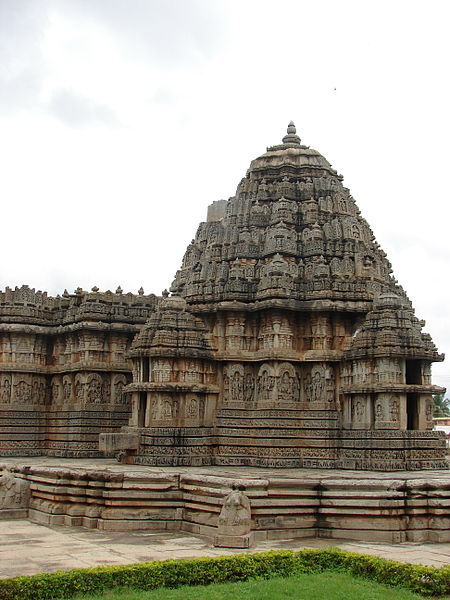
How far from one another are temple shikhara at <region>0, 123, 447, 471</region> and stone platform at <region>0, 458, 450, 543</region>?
5123 mm

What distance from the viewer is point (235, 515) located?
14.2 meters

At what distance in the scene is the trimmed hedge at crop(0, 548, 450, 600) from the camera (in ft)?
33.0

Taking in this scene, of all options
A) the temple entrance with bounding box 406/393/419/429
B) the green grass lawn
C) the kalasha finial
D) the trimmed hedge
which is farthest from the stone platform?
the kalasha finial

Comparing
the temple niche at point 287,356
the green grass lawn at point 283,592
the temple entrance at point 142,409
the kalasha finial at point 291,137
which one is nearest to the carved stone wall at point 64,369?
the temple niche at point 287,356

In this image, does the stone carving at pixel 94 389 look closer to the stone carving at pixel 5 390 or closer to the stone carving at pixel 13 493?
the stone carving at pixel 5 390

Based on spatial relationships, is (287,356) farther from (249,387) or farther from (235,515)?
(235,515)

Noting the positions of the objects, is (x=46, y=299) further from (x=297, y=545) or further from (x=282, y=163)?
(x=297, y=545)

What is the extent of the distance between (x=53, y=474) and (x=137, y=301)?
11841 millimetres

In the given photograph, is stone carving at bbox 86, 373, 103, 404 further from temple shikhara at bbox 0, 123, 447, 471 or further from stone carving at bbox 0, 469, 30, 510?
stone carving at bbox 0, 469, 30, 510

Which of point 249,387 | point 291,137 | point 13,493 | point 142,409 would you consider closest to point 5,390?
point 142,409

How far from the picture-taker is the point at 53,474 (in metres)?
18.0

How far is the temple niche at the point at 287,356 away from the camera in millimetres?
21969

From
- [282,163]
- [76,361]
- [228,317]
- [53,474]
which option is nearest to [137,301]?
[76,361]

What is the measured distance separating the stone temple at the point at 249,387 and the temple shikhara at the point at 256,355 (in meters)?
0.05
